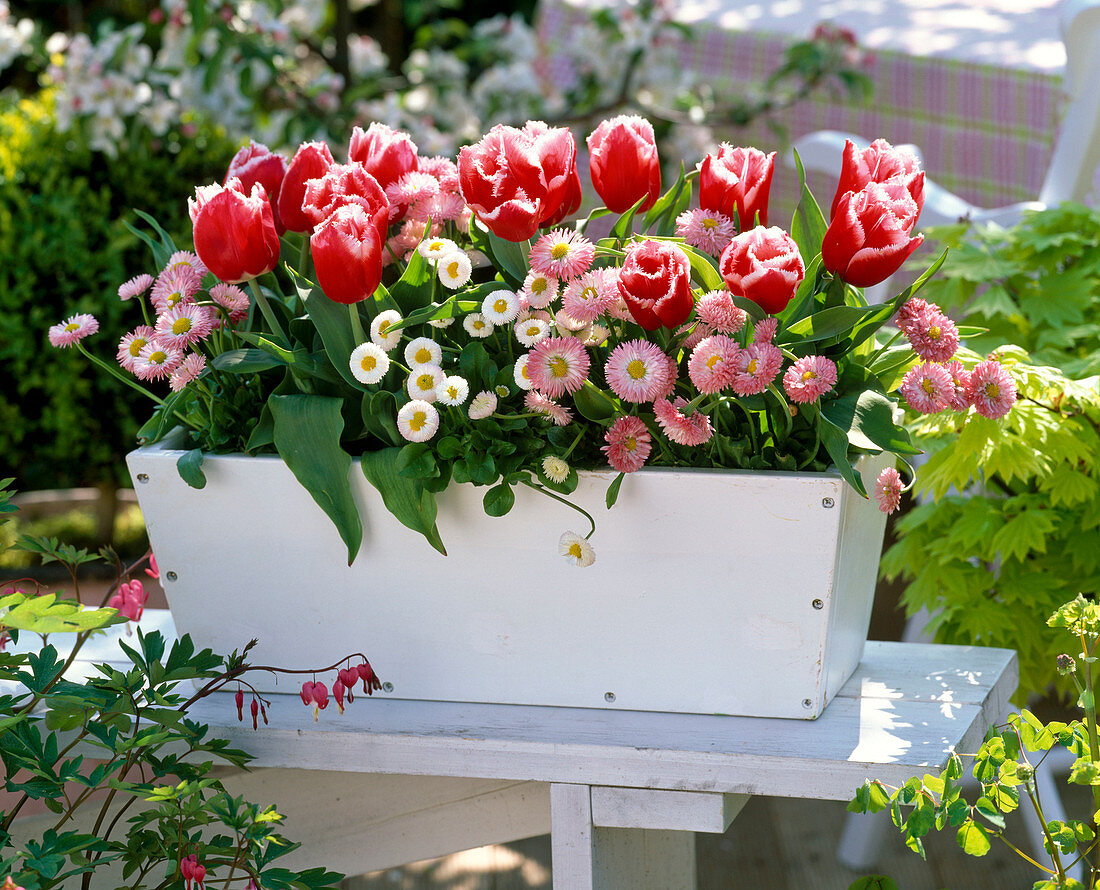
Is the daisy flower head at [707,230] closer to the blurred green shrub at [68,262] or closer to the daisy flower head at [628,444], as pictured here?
the daisy flower head at [628,444]

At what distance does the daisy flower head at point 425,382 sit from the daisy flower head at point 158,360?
Answer: 204mm

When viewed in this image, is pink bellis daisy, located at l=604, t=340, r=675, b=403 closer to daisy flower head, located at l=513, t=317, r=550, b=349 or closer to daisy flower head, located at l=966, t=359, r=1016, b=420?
daisy flower head, located at l=513, t=317, r=550, b=349

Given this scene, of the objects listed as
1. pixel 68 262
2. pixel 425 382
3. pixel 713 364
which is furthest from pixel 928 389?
pixel 68 262

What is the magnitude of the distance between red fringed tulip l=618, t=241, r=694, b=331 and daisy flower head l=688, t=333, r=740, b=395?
3 centimetres

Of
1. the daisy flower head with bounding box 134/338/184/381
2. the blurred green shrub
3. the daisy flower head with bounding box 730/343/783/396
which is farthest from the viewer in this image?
the blurred green shrub

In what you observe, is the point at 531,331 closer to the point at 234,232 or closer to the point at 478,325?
the point at 478,325

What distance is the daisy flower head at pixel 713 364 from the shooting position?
78cm

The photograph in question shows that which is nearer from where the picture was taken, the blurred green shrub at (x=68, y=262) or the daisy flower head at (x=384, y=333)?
the daisy flower head at (x=384, y=333)

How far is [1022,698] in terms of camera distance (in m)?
1.36

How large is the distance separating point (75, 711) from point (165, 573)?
204 mm

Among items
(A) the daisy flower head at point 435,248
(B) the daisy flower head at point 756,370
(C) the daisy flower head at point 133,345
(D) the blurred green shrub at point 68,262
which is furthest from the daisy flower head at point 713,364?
(D) the blurred green shrub at point 68,262

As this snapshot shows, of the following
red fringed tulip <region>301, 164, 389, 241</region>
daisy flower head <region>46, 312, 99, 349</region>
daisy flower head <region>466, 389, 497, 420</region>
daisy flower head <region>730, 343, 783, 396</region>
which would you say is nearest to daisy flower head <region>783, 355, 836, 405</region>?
daisy flower head <region>730, 343, 783, 396</region>

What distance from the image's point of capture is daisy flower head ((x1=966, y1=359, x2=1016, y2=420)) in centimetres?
83

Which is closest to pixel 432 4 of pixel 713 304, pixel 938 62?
pixel 938 62
